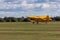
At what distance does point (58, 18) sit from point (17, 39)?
13217 centimetres

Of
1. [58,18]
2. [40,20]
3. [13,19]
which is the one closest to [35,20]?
[40,20]

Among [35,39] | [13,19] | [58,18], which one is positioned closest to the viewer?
[35,39]

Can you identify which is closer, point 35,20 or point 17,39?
point 17,39

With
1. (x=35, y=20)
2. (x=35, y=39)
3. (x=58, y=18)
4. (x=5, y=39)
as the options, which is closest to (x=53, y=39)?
(x=35, y=39)

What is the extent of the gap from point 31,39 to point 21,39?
0.98 m

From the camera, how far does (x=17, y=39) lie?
21.8 meters

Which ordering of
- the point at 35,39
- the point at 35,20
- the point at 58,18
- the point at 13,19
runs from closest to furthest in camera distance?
the point at 35,39, the point at 35,20, the point at 13,19, the point at 58,18

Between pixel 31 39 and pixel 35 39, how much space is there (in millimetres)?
386

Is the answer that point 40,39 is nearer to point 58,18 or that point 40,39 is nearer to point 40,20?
point 40,20

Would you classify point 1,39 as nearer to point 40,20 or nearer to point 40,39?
point 40,39

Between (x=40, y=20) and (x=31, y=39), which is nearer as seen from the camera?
(x=31, y=39)

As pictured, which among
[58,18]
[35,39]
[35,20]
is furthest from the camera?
[58,18]

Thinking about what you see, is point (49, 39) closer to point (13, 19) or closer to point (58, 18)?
point (13, 19)

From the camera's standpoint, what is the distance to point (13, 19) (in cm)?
13475
